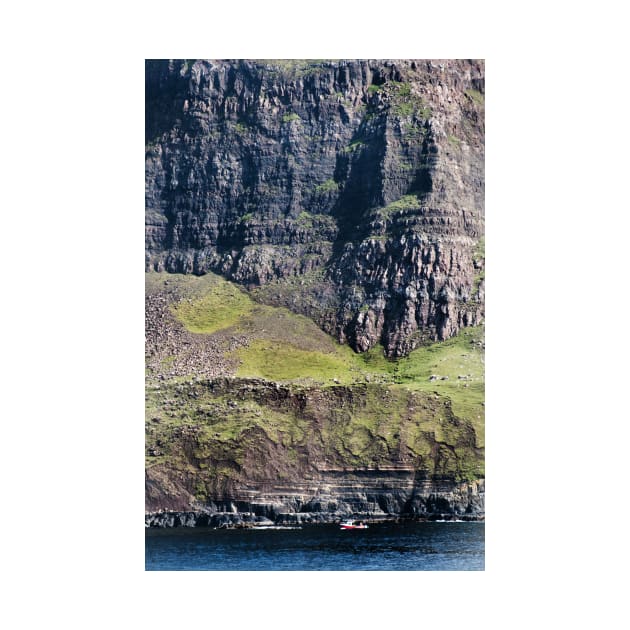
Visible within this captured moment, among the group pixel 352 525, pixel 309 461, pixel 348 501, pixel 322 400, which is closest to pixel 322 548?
pixel 352 525

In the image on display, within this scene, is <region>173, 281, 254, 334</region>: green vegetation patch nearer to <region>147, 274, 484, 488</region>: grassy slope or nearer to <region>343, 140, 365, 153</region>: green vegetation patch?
<region>147, 274, 484, 488</region>: grassy slope

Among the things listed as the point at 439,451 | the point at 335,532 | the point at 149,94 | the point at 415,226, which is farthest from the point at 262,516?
the point at 149,94

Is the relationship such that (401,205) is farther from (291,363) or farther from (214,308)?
(214,308)

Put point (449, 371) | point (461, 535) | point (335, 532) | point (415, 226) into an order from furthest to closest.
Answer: point (415, 226)
point (449, 371)
point (335, 532)
point (461, 535)

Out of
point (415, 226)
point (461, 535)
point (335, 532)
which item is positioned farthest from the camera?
point (415, 226)

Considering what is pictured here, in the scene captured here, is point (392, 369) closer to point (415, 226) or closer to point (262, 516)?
point (415, 226)

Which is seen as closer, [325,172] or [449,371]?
[449,371]

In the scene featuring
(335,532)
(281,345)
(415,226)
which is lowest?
(335,532)

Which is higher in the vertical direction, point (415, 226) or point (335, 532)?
point (415, 226)
